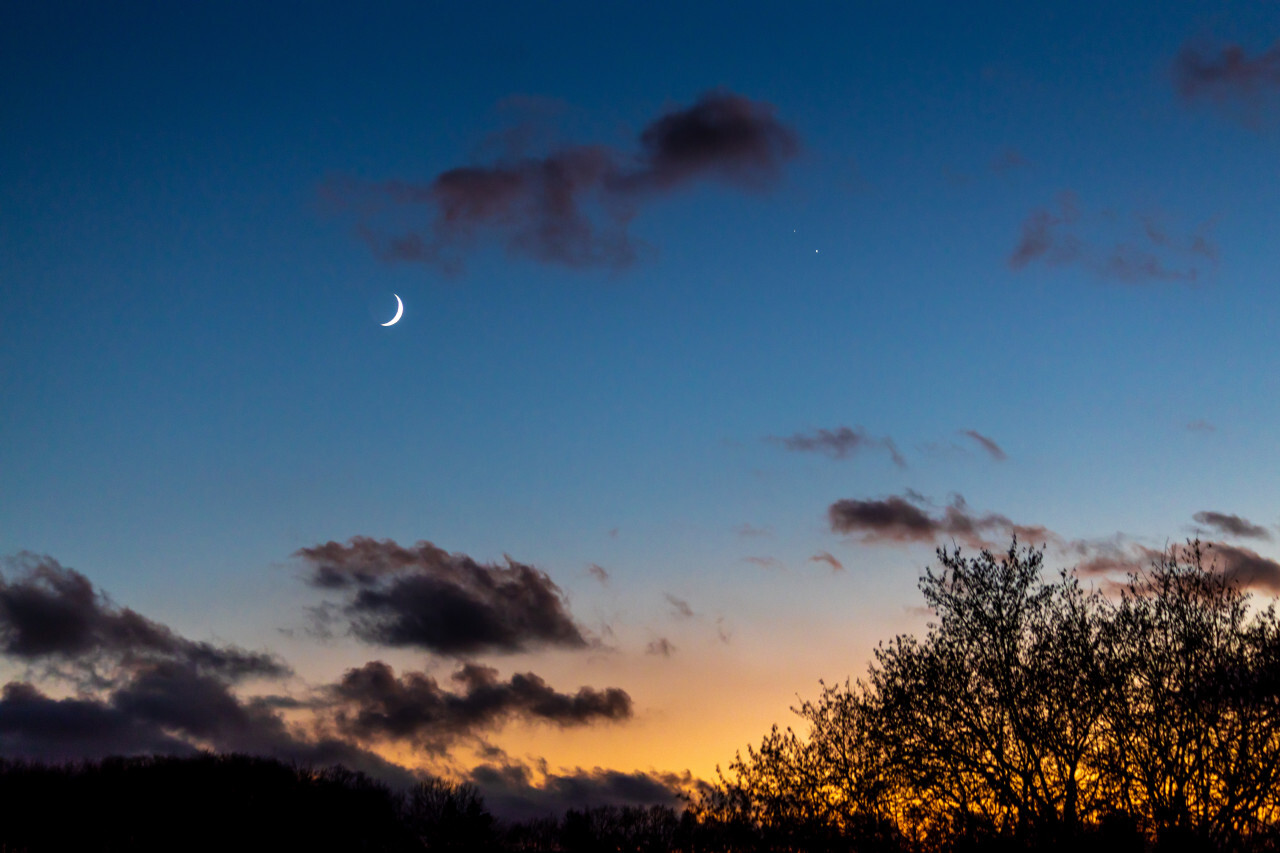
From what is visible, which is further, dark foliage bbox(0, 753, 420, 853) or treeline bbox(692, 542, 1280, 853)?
dark foliage bbox(0, 753, 420, 853)

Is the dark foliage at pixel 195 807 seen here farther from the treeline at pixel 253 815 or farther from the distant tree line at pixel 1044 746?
the distant tree line at pixel 1044 746

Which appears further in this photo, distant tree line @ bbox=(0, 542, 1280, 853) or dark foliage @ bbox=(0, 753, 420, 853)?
dark foliage @ bbox=(0, 753, 420, 853)

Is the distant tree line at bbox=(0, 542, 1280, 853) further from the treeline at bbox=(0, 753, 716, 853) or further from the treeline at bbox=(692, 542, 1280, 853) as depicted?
the treeline at bbox=(0, 753, 716, 853)

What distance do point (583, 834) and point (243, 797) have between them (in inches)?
1048

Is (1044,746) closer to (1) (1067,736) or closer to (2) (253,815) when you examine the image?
(1) (1067,736)

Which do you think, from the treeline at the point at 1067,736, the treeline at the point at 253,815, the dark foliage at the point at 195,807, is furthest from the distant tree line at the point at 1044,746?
the dark foliage at the point at 195,807

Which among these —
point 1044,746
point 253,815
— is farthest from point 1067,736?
point 253,815

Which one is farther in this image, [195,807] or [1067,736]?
[195,807]

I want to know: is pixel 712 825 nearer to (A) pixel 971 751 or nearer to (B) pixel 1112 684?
(A) pixel 971 751

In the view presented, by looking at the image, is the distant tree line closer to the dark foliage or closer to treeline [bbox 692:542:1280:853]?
treeline [bbox 692:542:1280:853]

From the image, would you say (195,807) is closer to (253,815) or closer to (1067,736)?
(253,815)

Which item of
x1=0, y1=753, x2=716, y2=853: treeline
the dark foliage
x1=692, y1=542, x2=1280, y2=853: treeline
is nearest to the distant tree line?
x1=692, y1=542, x2=1280, y2=853: treeline

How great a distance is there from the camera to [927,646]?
35.0 m

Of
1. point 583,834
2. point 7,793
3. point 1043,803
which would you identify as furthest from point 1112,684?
point 7,793
